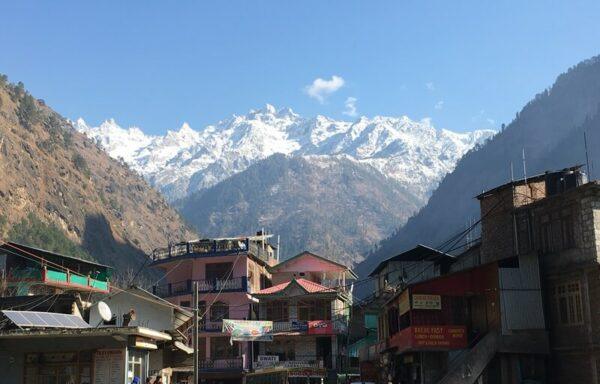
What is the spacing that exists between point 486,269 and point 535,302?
8.81 feet

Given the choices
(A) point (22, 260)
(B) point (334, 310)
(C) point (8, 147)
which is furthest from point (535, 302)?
(C) point (8, 147)

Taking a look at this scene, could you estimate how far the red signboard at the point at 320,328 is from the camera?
6131 cm

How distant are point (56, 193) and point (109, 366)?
365ft

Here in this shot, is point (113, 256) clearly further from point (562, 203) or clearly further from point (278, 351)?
point (562, 203)

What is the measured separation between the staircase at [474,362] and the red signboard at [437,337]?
2174 millimetres

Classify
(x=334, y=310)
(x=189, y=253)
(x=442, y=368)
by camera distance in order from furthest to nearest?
(x=189, y=253) < (x=334, y=310) < (x=442, y=368)

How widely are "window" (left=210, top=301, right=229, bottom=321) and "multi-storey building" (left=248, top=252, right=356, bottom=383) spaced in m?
2.87

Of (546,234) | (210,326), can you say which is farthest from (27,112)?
(546,234)

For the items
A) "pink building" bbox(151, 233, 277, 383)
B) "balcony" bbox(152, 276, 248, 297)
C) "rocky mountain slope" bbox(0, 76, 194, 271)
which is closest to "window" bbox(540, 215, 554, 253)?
"pink building" bbox(151, 233, 277, 383)

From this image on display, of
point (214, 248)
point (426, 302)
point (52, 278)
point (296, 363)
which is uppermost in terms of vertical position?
point (214, 248)

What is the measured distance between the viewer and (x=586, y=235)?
106ft

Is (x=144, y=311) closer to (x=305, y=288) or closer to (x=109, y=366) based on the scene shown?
(x=305, y=288)

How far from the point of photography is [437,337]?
118 ft

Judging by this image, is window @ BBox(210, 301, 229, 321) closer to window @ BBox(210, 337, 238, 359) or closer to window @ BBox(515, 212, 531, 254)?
window @ BBox(210, 337, 238, 359)
